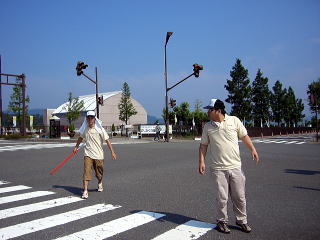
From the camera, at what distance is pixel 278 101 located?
210 feet

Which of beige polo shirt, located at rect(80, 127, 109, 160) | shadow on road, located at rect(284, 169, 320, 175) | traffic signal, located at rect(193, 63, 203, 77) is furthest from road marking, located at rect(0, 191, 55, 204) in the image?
traffic signal, located at rect(193, 63, 203, 77)

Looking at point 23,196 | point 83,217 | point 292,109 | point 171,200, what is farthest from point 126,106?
point 83,217

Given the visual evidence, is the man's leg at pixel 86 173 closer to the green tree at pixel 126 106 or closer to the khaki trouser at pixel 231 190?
the khaki trouser at pixel 231 190

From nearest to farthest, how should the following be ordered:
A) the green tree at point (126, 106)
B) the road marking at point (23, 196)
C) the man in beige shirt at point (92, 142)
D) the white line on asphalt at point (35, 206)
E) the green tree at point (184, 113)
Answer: the white line on asphalt at point (35, 206)
the road marking at point (23, 196)
the man in beige shirt at point (92, 142)
the green tree at point (126, 106)
the green tree at point (184, 113)

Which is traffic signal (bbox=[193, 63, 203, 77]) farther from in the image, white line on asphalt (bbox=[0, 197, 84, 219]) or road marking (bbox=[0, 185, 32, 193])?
white line on asphalt (bbox=[0, 197, 84, 219])

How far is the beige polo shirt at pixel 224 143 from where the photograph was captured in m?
3.91

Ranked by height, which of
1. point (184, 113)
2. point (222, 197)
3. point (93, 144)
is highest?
point (184, 113)

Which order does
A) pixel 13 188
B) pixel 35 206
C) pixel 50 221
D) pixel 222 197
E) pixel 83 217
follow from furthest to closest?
pixel 13 188
pixel 35 206
pixel 83 217
pixel 50 221
pixel 222 197

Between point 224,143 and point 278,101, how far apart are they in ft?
214

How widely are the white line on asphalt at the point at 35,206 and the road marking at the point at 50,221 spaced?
61cm

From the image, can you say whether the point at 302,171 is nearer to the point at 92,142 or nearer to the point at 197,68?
the point at 92,142

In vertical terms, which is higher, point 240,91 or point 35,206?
point 240,91

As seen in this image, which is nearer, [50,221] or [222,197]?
[222,197]

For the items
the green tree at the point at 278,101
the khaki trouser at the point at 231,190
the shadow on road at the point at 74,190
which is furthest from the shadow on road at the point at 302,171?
the green tree at the point at 278,101
